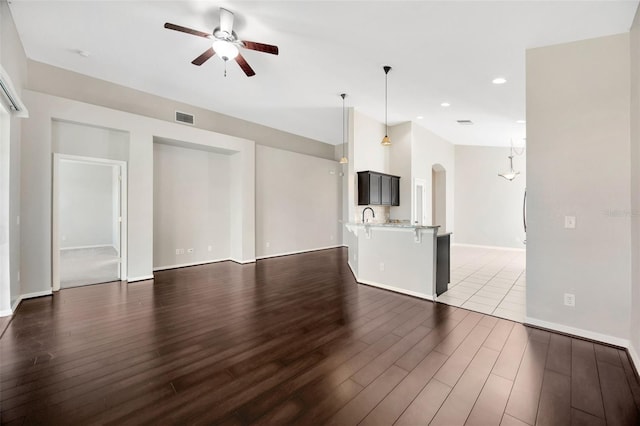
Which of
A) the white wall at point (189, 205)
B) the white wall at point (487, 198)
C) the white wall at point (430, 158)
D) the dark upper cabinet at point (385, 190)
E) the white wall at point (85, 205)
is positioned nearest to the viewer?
the white wall at point (189, 205)

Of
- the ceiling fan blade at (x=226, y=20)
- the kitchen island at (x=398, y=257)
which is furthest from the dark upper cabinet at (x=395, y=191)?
the ceiling fan blade at (x=226, y=20)

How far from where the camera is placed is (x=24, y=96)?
12.2 ft

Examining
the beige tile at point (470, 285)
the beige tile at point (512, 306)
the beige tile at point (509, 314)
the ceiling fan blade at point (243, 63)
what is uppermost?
the ceiling fan blade at point (243, 63)

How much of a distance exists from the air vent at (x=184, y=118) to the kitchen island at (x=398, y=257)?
389cm

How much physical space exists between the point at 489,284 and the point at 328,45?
444 centimetres

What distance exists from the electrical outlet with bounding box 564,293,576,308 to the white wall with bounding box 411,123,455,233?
4.28 m

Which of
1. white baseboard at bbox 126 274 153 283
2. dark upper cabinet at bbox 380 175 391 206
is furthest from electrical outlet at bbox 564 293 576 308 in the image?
white baseboard at bbox 126 274 153 283

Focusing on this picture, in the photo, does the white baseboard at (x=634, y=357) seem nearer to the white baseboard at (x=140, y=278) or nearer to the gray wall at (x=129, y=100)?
the white baseboard at (x=140, y=278)

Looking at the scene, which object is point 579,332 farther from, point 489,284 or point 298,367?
point 298,367

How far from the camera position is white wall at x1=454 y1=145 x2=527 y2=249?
27.0 ft

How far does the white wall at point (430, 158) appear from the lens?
689cm

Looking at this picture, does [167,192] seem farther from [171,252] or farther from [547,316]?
[547,316]

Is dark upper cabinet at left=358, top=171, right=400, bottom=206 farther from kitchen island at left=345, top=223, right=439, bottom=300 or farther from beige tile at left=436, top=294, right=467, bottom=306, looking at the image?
beige tile at left=436, top=294, right=467, bottom=306

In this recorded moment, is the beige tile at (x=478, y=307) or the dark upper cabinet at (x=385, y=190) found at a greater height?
the dark upper cabinet at (x=385, y=190)
